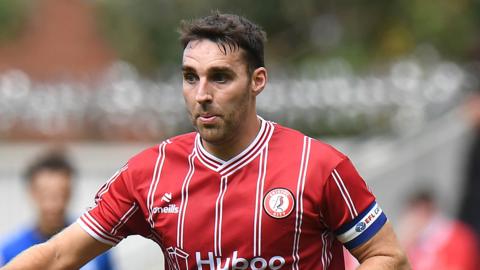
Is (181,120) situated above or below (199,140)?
below

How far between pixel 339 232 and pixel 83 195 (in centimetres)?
960

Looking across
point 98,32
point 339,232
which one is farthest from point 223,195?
point 98,32

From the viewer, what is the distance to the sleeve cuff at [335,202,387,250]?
16.6 ft

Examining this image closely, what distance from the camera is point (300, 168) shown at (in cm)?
511

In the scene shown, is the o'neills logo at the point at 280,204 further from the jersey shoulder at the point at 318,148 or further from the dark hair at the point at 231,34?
the dark hair at the point at 231,34

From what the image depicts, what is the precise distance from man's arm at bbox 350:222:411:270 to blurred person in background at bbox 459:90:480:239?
6685 mm

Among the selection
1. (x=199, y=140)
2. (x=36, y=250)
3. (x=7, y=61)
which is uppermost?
(x=199, y=140)

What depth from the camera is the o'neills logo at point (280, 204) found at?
505cm

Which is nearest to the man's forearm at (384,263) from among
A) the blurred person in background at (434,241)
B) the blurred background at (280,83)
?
the blurred person in background at (434,241)

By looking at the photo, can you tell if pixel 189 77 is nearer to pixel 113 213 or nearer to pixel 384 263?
pixel 113 213

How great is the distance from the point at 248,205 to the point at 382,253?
551mm

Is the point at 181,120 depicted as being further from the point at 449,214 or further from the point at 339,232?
the point at 339,232

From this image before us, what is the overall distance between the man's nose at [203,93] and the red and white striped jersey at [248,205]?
35 centimetres

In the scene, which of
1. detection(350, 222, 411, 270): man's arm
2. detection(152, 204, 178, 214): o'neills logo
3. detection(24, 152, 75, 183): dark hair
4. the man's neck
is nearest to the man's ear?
the man's neck
